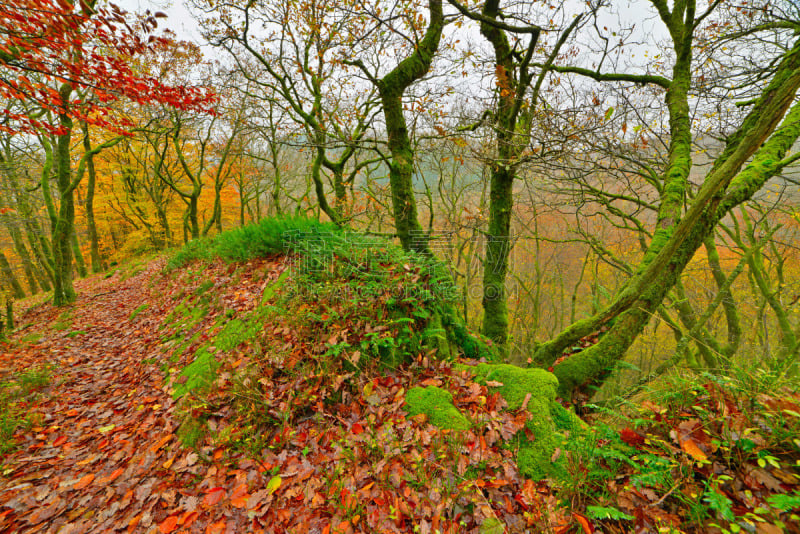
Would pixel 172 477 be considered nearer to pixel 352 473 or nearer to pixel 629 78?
pixel 352 473

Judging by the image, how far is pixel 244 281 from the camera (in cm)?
534

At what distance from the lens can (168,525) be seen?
7.07 ft

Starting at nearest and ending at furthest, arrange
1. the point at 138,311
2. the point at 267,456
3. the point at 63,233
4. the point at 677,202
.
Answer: the point at 267,456 → the point at 677,202 → the point at 138,311 → the point at 63,233

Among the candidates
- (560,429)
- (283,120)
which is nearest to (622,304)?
(560,429)

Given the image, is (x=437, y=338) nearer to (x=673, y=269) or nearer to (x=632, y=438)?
(x=632, y=438)

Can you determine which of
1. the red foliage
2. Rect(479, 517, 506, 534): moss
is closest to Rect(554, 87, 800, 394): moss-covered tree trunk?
Rect(479, 517, 506, 534): moss

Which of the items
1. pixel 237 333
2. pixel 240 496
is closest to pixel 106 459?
pixel 237 333

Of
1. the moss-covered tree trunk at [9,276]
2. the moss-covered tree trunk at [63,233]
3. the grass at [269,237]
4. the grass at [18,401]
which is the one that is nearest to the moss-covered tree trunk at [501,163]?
the grass at [269,237]

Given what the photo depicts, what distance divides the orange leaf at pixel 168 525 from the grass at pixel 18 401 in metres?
2.64

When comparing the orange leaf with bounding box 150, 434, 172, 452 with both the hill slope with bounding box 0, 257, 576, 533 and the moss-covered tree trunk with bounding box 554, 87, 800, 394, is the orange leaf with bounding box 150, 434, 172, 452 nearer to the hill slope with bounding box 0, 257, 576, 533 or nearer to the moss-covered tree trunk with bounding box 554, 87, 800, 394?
the hill slope with bounding box 0, 257, 576, 533

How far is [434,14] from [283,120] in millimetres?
8868

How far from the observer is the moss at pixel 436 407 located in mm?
2551

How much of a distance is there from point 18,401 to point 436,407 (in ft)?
18.3

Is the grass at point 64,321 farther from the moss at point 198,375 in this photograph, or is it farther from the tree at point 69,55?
the moss at point 198,375
